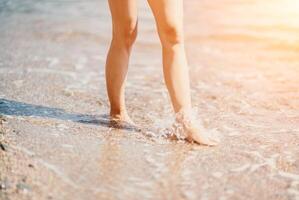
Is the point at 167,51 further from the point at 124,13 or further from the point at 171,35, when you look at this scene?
the point at 124,13

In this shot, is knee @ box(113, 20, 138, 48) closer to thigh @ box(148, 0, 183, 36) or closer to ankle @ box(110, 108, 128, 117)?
thigh @ box(148, 0, 183, 36)

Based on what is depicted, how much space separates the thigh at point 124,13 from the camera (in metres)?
3.57

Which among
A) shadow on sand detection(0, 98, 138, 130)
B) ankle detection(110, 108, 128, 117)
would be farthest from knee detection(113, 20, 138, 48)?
shadow on sand detection(0, 98, 138, 130)

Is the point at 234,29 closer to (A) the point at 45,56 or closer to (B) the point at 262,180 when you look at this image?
(A) the point at 45,56

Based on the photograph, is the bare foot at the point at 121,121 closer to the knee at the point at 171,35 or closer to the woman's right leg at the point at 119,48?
the woman's right leg at the point at 119,48

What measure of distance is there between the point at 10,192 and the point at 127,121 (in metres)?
1.51

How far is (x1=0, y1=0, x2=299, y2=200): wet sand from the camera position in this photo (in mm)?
2863

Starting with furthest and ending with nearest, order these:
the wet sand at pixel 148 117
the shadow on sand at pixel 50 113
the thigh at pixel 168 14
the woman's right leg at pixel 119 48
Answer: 1. the shadow on sand at pixel 50 113
2. the woman's right leg at pixel 119 48
3. the thigh at pixel 168 14
4. the wet sand at pixel 148 117

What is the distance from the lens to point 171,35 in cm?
340

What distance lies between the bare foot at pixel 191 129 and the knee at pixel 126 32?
65 cm

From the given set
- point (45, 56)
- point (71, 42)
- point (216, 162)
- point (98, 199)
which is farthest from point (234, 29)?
point (98, 199)

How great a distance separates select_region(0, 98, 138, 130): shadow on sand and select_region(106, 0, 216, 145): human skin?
316mm

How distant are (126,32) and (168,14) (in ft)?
1.53

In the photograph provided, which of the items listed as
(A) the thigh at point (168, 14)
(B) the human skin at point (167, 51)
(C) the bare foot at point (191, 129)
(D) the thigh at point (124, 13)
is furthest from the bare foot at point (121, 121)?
(A) the thigh at point (168, 14)
